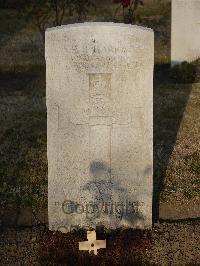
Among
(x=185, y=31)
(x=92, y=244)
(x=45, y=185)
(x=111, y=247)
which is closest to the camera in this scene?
(x=92, y=244)

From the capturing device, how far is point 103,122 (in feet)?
18.1

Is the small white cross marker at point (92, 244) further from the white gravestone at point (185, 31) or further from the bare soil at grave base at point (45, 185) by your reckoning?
the white gravestone at point (185, 31)

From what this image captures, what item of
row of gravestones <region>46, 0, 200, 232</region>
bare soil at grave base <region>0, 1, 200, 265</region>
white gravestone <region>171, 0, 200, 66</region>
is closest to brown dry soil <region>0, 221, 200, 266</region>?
bare soil at grave base <region>0, 1, 200, 265</region>

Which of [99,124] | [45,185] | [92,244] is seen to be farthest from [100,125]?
[45,185]

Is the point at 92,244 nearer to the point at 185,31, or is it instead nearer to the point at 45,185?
the point at 45,185

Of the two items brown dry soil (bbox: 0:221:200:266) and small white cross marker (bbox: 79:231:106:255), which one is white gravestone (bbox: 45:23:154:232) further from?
small white cross marker (bbox: 79:231:106:255)

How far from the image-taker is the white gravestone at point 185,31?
12.1m

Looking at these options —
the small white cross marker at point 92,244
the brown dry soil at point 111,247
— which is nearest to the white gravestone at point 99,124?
the brown dry soil at point 111,247

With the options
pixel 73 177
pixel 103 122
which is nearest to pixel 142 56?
pixel 103 122

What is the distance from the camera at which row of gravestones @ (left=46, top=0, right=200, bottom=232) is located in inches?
207

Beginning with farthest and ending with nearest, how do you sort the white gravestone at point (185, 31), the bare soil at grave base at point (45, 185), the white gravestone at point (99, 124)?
1. the white gravestone at point (185, 31)
2. the bare soil at grave base at point (45, 185)
3. the white gravestone at point (99, 124)

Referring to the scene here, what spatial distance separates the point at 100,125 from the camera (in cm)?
552

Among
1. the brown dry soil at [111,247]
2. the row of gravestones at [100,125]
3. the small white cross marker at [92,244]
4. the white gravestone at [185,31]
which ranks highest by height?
the white gravestone at [185,31]

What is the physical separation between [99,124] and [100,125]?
0.01 m
